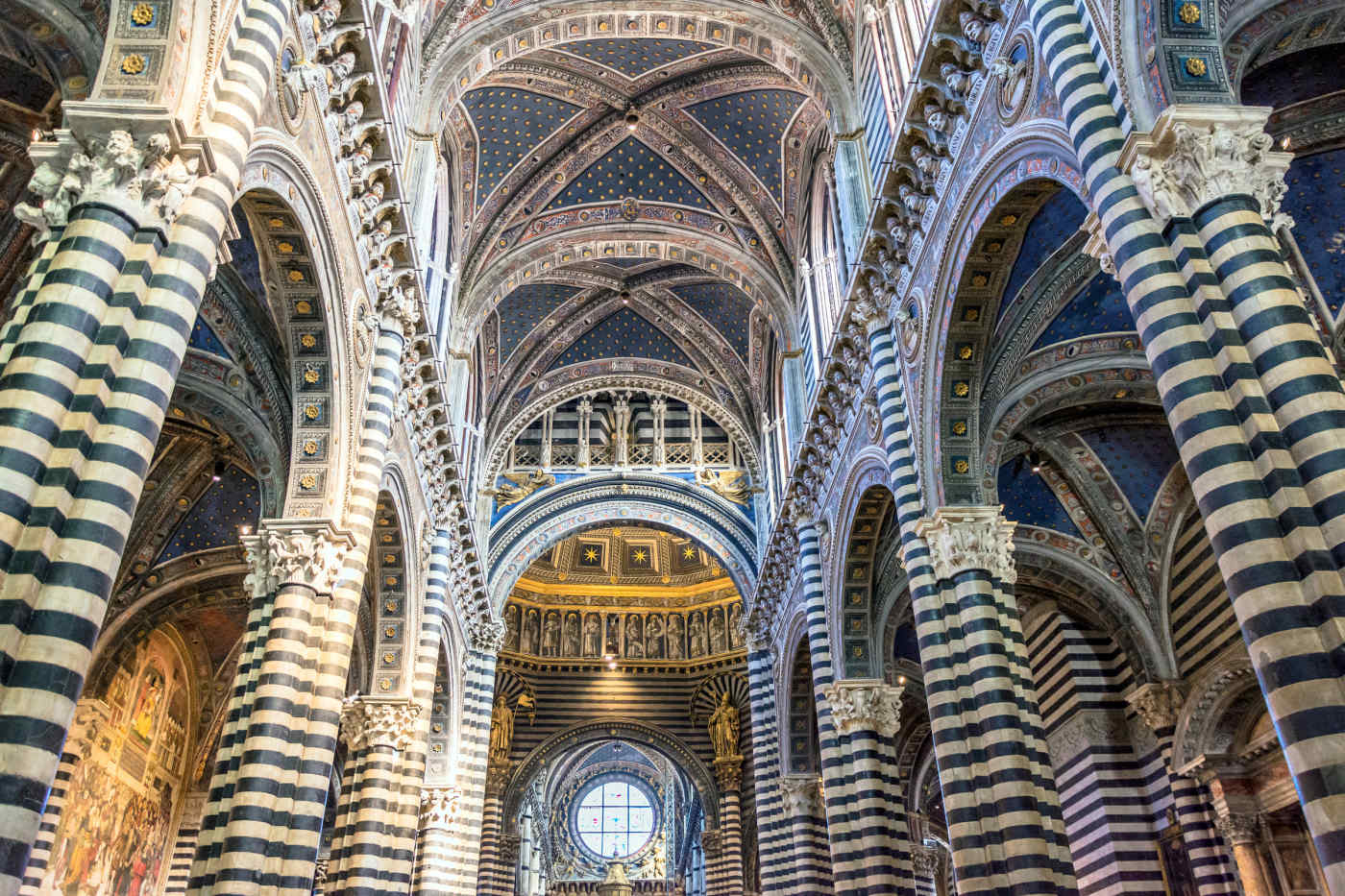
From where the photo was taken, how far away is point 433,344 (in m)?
15.3

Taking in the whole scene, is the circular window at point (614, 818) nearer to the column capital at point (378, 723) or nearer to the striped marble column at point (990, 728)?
the column capital at point (378, 723)

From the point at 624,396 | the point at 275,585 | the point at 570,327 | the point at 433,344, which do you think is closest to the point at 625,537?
the point at 624,396

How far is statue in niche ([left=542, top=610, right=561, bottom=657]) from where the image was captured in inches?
1363

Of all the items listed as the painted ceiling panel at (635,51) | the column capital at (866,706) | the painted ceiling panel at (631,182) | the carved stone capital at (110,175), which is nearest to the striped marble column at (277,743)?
the carved stone capital at (110,175)

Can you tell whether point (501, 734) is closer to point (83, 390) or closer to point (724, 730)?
point (724, 730)

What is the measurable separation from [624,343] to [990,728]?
1834 cm

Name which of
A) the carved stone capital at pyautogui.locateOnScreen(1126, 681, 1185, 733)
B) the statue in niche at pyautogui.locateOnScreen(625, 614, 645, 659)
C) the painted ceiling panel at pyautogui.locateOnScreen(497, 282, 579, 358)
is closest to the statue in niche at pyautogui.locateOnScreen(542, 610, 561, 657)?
the statue in niche at pyautogui.locateOnScreen(625, 614, 645, 659)

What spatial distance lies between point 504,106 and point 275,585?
12642mm

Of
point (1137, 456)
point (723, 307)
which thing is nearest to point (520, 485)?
point (723, 307)

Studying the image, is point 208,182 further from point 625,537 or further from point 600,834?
point 600,834

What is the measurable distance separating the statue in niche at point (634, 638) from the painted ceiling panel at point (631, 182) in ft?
56.7

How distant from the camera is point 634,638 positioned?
116 ft

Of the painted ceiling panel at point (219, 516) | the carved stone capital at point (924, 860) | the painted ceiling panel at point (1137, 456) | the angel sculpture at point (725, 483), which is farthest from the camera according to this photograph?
the carved stone capital at point (924, 860)

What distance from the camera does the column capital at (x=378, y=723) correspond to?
15023 mm
